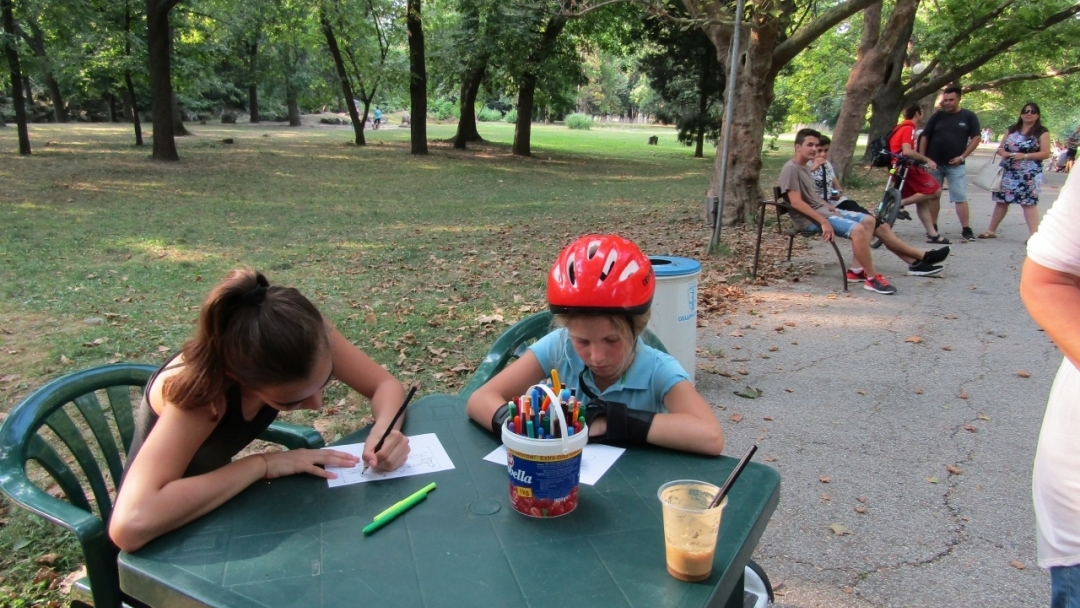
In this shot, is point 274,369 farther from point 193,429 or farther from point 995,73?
point 995,73

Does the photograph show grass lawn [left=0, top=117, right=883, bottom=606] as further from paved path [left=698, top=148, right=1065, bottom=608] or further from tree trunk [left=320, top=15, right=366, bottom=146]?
tree trunk [left=320, top=15, right=366, bottom=146]

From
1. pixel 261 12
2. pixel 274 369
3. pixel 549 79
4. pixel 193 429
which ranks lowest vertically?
pixel 193 429

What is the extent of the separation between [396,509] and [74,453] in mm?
1189

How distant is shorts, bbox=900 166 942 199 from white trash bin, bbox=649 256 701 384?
648 centimetres

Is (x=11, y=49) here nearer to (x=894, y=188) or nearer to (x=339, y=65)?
(x=339, y=65)

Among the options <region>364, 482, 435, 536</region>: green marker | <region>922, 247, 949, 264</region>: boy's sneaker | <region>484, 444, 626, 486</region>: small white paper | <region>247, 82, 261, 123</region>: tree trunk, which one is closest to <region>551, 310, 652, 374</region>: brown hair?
<region>484, 444, 626, 486</region>: small white paper

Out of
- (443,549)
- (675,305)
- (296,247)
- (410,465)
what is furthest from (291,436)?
(296,247)

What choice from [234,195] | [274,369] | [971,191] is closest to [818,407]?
[274,369]

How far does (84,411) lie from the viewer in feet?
7.43

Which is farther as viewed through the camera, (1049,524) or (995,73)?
(995,73)

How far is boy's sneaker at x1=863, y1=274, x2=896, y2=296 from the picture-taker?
23.0 ft

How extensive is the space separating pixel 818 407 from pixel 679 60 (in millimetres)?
26441

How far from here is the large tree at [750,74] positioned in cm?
957

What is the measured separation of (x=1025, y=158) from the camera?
916cm
